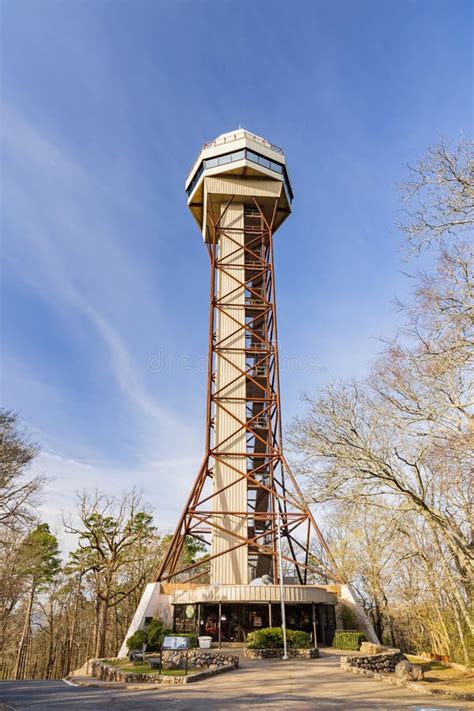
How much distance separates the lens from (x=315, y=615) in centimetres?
2128

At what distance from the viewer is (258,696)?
9562mm

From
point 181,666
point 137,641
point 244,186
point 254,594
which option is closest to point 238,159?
point 244,186

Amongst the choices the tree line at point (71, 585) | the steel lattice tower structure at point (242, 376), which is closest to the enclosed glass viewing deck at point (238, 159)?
the steel lattice tower structure at point (242, 376)

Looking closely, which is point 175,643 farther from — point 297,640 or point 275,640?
point 297,640

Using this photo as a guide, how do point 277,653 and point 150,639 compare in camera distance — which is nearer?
point 277,653

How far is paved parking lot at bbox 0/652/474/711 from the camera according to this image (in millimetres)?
8586

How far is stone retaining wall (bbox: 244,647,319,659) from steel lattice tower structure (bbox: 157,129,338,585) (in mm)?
6177

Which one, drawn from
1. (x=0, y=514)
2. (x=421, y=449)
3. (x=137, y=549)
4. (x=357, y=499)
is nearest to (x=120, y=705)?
(x=357, y=499)

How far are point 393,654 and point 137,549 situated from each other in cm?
2261

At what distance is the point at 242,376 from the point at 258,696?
19.5 metres

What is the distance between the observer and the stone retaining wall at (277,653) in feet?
52.7

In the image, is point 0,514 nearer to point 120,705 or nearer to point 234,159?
point 120,705

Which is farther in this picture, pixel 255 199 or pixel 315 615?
pixel 255 199

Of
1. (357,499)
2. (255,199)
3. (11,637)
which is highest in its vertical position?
(255,199)
